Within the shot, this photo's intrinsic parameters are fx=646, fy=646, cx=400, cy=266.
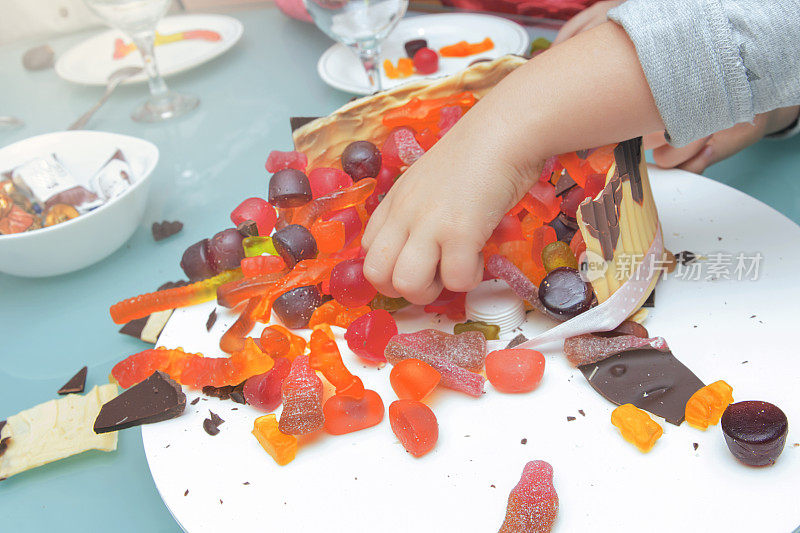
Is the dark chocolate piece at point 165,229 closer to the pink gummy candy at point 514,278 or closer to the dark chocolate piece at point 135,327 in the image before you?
the dark chocolate piece at point 135,327

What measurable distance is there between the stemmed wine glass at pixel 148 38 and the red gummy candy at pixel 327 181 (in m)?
0.45

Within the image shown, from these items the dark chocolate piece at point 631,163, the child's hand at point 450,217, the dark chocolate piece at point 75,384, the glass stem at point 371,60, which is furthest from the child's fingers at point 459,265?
the glass stem at point 371,60

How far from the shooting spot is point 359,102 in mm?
568

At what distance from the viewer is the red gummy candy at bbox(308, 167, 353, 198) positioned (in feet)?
1.84

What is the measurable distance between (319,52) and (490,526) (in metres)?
0.91

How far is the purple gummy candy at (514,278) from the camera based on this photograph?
46 cm

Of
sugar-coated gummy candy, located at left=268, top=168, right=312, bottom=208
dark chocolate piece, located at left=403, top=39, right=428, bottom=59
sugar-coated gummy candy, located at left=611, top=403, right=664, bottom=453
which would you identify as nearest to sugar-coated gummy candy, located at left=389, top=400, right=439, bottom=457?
sugar-coated gummy candy, located at left=611, top=403, right=664, bottom=453

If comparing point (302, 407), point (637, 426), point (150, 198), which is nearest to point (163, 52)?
point (150, 198)

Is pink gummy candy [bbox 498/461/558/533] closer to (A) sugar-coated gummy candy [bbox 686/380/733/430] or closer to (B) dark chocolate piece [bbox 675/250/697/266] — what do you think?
(A) sugar-coated gummy candy [bbox 686/380/733/430]

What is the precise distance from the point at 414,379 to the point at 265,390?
3.9 inches

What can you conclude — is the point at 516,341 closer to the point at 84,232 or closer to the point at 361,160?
the point at 361,160

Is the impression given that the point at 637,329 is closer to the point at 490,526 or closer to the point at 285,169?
the point at 490,526

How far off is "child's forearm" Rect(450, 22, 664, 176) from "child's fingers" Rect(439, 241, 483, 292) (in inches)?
2.6

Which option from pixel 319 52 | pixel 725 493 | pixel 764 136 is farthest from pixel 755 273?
pixel 319 52
